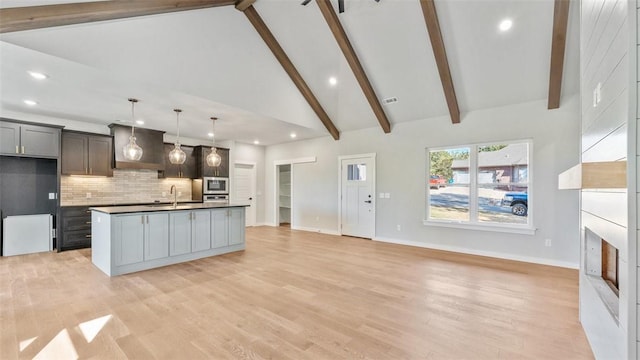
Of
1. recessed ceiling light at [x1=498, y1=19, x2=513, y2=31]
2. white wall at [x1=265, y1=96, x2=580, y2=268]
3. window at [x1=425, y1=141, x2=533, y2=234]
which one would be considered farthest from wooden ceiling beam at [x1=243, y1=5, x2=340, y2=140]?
recessed ceiling light at [x1=498, y1=19, x2=513, y2=31]

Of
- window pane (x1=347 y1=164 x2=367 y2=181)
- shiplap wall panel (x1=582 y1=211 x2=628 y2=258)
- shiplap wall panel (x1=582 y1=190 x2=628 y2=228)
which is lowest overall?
shiplap wall panel (x1=582 y1=211 x2=628 y2=258)

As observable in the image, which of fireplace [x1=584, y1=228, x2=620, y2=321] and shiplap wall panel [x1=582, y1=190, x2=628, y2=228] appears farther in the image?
fireplace [x1=584, y1=228, x2=620, y2=321]

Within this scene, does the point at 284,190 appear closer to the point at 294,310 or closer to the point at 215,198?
the point at 215,198

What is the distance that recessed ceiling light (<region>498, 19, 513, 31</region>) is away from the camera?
362cm

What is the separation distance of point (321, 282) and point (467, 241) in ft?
10.5

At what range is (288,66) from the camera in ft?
17.4

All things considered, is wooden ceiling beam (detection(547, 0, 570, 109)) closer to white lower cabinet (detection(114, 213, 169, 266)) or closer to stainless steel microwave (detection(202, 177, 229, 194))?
white lower cabinet (detection(114, 213, 169, 266))

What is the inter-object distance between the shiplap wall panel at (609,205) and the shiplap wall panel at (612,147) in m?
0.20

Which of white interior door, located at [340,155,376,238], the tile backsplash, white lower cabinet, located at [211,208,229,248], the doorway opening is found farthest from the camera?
the doorway opening

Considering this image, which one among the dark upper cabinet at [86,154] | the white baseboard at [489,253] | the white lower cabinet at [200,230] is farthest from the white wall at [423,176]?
the dark upper cabinet at [86,154]

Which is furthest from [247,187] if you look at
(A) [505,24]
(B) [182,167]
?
(A) [505,24]

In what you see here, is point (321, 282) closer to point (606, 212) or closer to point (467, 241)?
point (606, 212)

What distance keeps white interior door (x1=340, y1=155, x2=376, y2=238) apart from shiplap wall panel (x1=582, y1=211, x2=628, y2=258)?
440cm

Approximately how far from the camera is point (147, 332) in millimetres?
2330
